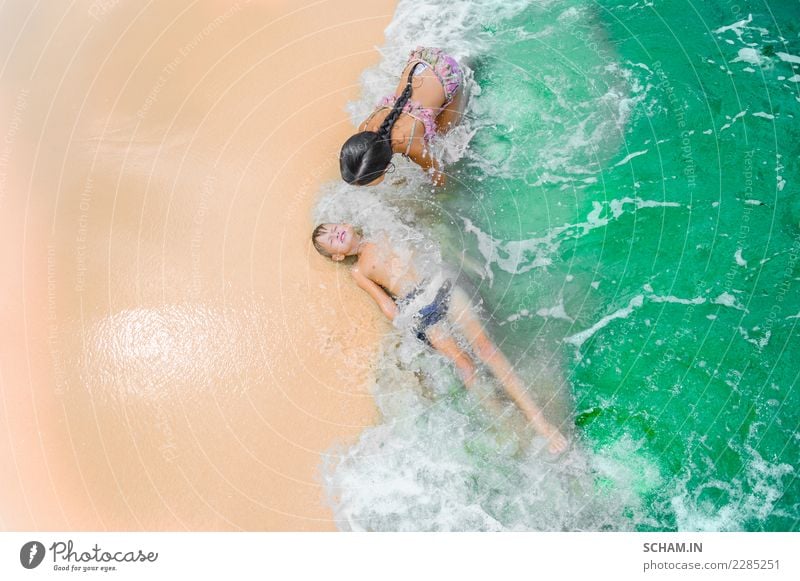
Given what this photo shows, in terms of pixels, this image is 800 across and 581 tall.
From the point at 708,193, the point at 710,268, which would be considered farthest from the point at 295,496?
the point at 708,193

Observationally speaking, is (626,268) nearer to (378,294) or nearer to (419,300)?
(419,300)

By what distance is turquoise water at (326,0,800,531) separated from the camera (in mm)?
2906

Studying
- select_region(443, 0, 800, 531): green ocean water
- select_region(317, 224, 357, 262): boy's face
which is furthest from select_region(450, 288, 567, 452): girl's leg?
select_region(317, 224, 357, 262): boy's face

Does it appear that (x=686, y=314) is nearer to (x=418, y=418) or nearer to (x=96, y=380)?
(x=418, y=418)

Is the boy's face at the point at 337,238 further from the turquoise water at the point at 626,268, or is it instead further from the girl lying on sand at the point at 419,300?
the turquoise water at the point at 626,268

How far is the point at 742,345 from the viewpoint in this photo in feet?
9.80

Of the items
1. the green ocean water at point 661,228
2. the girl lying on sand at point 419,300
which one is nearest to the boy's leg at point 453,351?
the girl lying on sand at point 419,300

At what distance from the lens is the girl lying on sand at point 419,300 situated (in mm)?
3074

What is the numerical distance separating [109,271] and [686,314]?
9.71 ft

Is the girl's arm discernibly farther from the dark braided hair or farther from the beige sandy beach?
the beige sandy beach

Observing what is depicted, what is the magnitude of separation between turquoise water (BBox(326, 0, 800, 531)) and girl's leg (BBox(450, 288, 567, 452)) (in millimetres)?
91

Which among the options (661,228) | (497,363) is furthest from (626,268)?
(497,363)

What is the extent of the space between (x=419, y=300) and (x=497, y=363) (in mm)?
493

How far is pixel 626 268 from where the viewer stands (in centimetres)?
313
